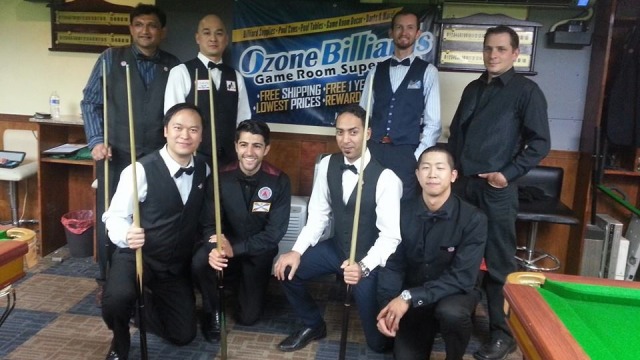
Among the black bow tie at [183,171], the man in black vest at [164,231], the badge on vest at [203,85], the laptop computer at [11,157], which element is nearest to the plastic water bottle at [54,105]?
the laptop computer at [11,157]

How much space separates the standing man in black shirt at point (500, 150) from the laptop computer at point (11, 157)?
3.14m

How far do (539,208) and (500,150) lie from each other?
2.74ft

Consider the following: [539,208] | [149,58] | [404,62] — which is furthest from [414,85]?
[149,58]

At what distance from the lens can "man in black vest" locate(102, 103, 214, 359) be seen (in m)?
2.47

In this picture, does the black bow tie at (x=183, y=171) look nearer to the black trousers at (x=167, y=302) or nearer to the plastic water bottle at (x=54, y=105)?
the black trousers at (x=167, y=302)

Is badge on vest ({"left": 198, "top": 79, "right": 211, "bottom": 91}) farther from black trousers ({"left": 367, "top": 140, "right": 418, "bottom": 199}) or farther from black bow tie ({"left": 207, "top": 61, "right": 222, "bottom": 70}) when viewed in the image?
black trousers ({"left": 367, "top": 140, "right": 418, "bottom": 199})

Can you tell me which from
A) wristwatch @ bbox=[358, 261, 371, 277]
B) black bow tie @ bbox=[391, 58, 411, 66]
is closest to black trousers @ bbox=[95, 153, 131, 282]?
wristwatch @ bbox=[358, 261, 371, 277]

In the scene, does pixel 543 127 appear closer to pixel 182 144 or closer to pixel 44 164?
pixel 182 144

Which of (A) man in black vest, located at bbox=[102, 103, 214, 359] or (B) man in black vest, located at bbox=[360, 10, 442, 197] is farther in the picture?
(B) man in black vest, located at bbox=[360, 10, 442, 197]

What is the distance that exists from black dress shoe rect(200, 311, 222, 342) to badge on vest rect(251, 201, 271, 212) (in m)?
0.59

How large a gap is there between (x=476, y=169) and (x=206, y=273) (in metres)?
1.50

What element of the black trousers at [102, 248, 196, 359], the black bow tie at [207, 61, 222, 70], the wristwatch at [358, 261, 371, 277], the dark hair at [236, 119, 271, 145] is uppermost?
the black bow tie at [207, 61, 222, 70]

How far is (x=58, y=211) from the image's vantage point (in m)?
4.12

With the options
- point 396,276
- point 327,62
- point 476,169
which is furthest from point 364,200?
point 327,62
